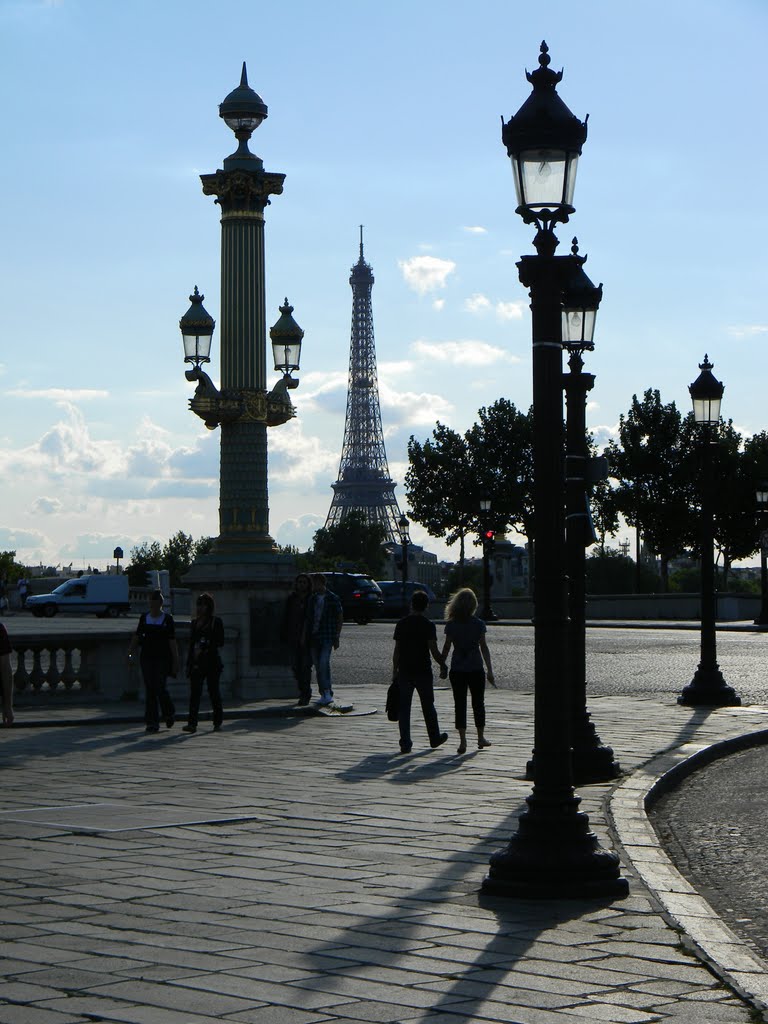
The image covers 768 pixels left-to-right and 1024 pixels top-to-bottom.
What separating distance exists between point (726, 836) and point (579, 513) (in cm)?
342

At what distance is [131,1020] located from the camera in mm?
5461

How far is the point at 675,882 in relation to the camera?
26.6ft

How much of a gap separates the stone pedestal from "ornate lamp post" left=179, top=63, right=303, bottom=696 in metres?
0.01

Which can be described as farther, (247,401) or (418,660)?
(247,401)

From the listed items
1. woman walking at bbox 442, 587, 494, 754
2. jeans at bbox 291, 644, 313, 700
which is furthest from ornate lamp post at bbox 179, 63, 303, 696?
woman walking at bbox 442, 587, 494, 754

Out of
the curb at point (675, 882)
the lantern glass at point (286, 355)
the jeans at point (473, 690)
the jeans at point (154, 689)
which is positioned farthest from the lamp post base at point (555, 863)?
the lantern glass at point (286, 355)

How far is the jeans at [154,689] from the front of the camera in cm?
1784

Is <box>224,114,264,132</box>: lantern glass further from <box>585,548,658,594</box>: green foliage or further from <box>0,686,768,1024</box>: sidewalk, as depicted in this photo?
<box>585,548,658,594</box>: green foliage

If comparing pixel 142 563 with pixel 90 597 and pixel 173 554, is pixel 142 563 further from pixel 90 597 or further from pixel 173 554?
pixel 90 597

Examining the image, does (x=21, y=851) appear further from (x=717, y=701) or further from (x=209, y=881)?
(x=717, y=701)

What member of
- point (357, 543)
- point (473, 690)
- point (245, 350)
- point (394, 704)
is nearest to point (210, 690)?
point (394, 704)

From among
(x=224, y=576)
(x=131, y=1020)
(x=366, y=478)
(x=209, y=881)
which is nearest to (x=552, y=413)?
(x=209, y=881)

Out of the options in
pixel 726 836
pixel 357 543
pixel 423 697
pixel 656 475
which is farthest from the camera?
pixel 357 543

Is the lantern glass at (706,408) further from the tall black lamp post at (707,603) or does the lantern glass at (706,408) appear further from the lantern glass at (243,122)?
the lantern glass at (243,122)
